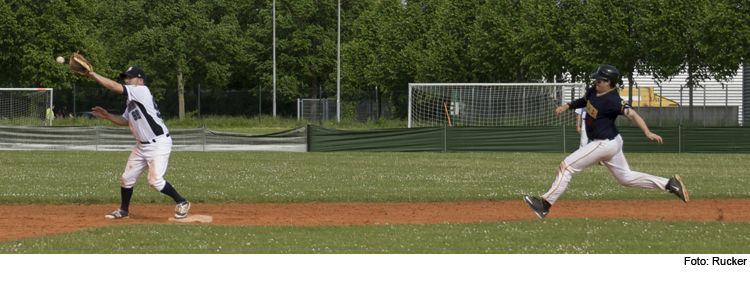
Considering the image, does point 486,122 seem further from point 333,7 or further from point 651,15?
point 333,7

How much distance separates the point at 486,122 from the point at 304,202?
70.9 feet

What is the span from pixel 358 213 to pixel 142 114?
360 cm

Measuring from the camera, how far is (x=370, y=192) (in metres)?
14.4

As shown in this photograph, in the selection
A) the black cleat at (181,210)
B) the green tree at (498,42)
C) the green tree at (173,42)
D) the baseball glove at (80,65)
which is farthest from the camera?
the green tree at (173,42)

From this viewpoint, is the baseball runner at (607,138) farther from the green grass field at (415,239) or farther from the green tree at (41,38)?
the green tree at (41,38)

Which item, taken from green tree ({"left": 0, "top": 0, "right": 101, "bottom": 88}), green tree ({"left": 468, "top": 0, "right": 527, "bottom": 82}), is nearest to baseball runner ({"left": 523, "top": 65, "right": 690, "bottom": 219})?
green tree ({"left": 468, "top": 0, "right": 527, "bottom": 82})

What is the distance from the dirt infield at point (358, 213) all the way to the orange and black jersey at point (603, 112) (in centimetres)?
162

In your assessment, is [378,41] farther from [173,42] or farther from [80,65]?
[80,65]

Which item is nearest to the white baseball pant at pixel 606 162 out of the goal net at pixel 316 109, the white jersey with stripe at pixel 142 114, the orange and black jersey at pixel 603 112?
the orange and black jersey at pixel 603 112

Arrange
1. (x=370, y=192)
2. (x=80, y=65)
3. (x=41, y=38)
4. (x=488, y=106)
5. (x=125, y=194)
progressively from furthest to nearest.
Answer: (x=41, y=38), (x=488, y=106), (x=370, y=192), (x=125, y=194), (x=80, y=65)

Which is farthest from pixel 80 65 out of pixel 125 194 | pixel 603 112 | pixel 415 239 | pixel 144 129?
pixel 603 112

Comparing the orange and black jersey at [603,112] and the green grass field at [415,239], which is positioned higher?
the orange and black jersey at [603,112]

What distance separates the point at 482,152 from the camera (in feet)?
88.6

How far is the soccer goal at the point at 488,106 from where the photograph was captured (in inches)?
1329
